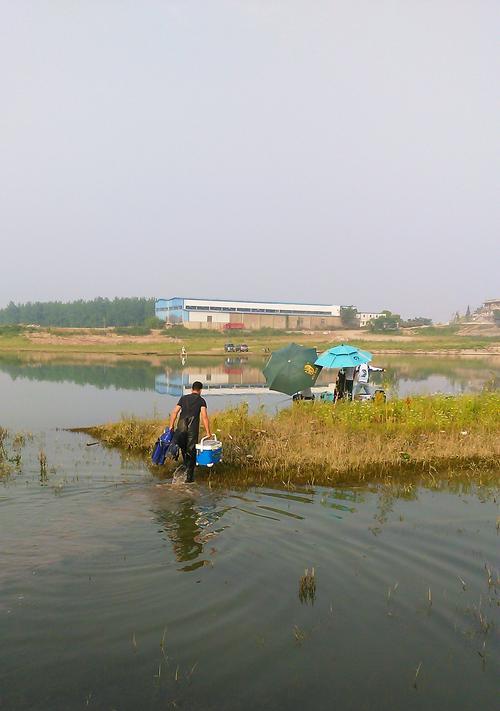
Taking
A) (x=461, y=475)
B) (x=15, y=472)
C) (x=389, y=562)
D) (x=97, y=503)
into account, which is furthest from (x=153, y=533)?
(x=461, y=475)

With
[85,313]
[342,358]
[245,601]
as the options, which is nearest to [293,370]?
[342,358]

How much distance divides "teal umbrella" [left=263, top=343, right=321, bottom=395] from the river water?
6406 mm

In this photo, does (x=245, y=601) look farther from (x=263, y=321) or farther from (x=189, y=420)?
(x=263, y=321)

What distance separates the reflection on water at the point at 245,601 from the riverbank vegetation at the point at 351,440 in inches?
65.0

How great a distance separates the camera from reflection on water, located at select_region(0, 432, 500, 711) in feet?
15.6

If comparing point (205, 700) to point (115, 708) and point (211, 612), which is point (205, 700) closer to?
point (115, 708)

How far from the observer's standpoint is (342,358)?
17281 mm

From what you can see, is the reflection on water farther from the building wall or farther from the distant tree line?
the distant tree line

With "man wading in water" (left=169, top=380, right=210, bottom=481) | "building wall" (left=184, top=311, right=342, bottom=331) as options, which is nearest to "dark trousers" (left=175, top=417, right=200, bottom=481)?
"man wading in water" (left=169, top=380, right=210, bottom=481)

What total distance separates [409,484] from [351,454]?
62.5 inches

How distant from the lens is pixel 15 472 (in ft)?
39.9

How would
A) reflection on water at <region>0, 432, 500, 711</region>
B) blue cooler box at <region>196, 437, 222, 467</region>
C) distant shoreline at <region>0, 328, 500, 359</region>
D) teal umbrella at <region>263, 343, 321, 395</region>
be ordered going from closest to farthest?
1. reflection on water at <region>0, 432, 500, 711</region>
2. blue cooler box at <region>196, 437, 222, 467</region>
3. teal umbrella at <region>263, 343, 321, 395</region>
4. distant shoreline at <region>0, 328, 500, 359</region>

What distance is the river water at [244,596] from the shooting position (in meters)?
4.77

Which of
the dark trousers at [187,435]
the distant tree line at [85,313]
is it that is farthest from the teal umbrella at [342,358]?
the distant tree line at [85,313]
